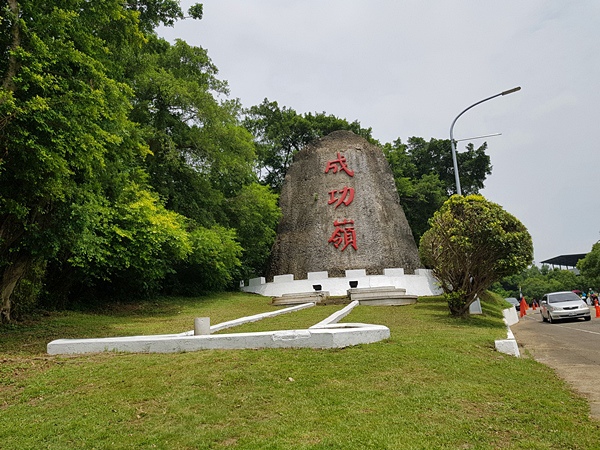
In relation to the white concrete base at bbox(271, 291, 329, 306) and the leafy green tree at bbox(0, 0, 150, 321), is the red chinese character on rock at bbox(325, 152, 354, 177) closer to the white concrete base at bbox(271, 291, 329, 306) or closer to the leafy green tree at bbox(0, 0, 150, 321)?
the white concrete base at bbox(271, 291, 329, 306)

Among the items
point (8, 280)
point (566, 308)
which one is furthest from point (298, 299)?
point (8, 280)

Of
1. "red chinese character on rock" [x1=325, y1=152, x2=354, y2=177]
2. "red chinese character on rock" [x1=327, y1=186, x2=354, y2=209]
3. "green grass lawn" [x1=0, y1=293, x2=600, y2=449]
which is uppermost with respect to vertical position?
"red chinese character on rock" [x1=325, y1=152, x2=354, y2=177]

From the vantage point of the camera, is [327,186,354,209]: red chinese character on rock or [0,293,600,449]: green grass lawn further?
[327,186,354,209]: red chinese character on rock

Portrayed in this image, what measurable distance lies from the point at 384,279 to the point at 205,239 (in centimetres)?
961

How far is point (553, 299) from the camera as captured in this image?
18141 millimetres

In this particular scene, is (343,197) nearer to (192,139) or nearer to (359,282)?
(359,282)

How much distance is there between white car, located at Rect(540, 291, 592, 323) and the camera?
1695cm

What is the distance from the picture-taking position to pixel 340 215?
26422 mm

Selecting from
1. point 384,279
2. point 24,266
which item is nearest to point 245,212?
point 384,279

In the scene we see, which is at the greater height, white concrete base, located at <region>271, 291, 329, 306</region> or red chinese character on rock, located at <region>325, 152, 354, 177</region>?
red chinese character on rock, located at <region>325, 152, 354, 177</region>

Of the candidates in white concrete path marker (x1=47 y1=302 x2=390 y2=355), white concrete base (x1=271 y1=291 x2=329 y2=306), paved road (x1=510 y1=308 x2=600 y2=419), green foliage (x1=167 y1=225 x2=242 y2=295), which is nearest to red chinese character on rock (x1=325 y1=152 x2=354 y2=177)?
green foliage (x1=167 y1=225 x2=242 y2=295)

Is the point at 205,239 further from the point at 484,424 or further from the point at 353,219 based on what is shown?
the point at 484,424

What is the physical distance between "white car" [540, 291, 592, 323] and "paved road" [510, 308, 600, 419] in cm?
269

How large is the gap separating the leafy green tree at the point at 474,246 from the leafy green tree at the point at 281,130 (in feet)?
72.1
